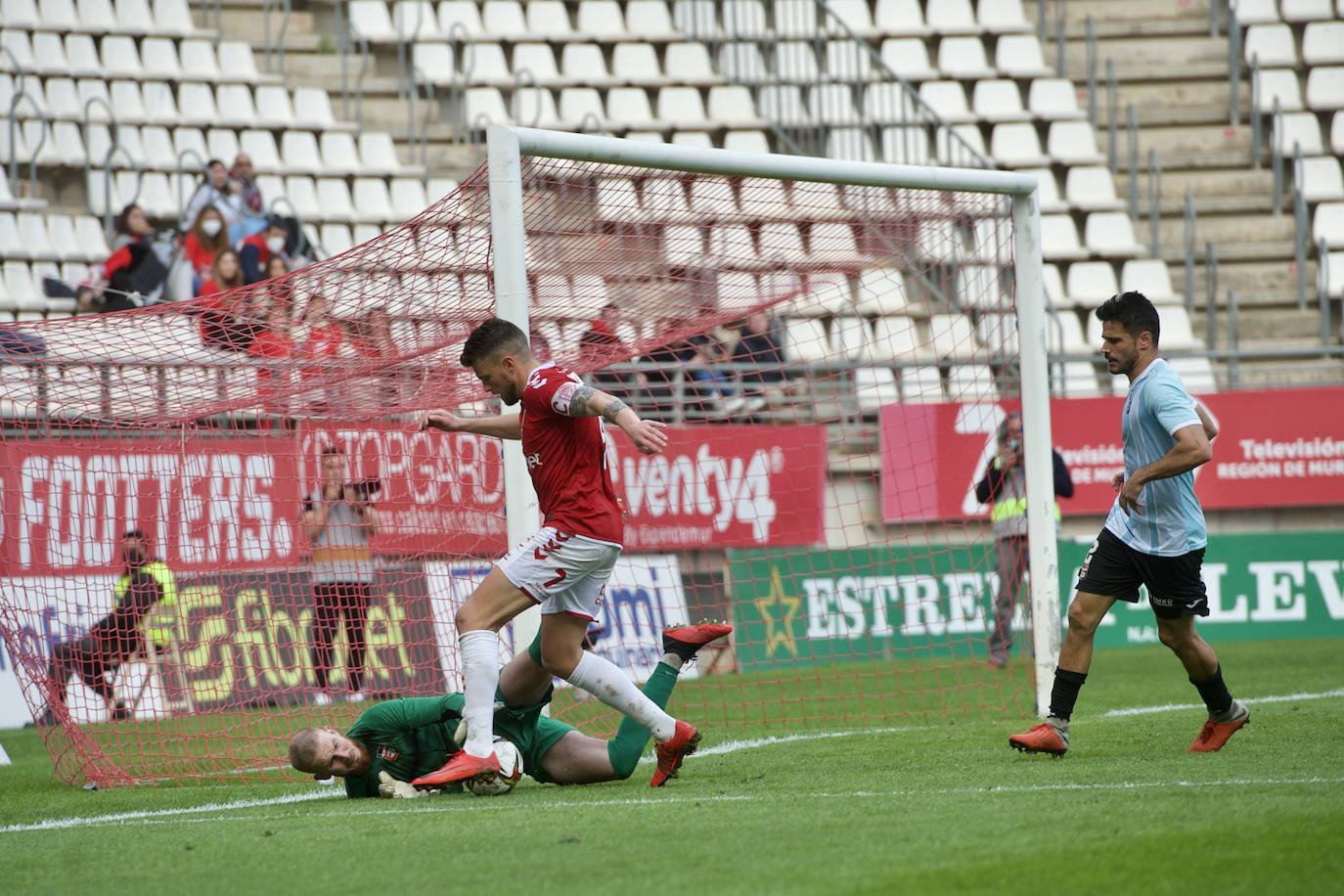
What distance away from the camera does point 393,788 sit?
22.3ft

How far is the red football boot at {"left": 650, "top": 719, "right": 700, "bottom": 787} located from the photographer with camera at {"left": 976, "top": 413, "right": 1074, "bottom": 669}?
15.8 feet

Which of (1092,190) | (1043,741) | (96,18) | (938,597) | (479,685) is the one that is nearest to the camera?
(479,685)

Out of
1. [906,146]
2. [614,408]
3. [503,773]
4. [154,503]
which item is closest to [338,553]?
[154,503]

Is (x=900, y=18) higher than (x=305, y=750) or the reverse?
higher

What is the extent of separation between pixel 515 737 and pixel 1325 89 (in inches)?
647

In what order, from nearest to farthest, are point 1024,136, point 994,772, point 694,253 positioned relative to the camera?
point 994,772, point 694,253, point 1024,136

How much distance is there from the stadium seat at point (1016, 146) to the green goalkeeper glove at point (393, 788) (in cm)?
1400

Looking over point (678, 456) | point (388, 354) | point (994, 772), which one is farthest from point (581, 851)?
point (678, 456)

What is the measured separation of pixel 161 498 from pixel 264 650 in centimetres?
119

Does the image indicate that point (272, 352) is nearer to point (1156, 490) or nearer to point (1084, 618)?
point (1084, 618)

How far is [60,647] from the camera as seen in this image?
923cm

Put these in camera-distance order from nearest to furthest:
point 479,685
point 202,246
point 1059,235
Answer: point 479,685 → point 202,246 → point 1059,235

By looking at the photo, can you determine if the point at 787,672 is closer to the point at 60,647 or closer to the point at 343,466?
the point at 343,466

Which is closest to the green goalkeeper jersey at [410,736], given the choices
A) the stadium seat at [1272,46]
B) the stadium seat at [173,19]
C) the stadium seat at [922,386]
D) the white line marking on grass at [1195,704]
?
the white line marking on grass at [1195,704]
